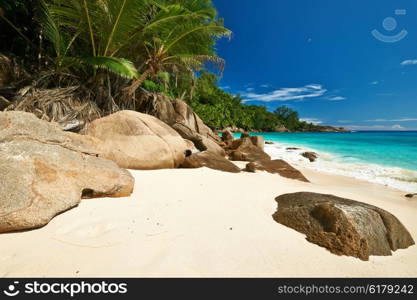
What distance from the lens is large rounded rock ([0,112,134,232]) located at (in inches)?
59.0

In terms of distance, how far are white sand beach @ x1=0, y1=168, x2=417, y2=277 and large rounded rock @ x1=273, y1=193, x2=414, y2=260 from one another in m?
0.07

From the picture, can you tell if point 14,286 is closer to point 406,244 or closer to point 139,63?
point 406,244

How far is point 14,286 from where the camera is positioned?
3.58ft

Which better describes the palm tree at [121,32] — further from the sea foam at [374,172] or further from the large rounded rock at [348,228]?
the sea foam at [374,172]

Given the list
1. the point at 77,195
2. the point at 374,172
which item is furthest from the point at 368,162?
the point at 77,195

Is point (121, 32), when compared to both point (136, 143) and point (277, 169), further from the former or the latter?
point (277, 169)

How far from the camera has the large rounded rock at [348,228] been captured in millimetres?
1456

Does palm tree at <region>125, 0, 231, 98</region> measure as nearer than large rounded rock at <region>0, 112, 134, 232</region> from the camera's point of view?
No

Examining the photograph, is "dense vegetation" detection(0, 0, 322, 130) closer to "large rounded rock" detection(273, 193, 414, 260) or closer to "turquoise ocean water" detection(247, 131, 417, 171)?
"large rounded rock" detection(273, 193, 414, 260)

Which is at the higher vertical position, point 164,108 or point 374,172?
point 164,108

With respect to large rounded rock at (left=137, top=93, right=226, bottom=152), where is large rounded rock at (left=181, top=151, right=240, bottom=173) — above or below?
below

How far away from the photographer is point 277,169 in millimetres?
4656

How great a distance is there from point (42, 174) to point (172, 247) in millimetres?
1489

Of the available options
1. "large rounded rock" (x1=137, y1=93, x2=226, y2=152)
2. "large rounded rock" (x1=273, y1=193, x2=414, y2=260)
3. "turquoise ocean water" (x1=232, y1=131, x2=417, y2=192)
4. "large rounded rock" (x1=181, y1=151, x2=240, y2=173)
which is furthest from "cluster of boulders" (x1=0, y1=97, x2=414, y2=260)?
"large rounded rock" (x1=137, y1=93, x2=226, y2=152)
